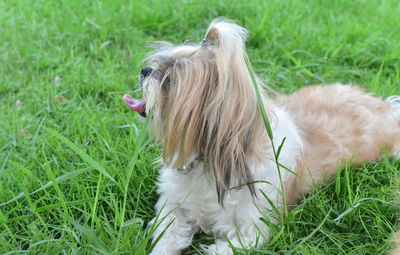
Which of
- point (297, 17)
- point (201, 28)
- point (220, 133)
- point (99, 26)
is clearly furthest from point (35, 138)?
point (297, 17)

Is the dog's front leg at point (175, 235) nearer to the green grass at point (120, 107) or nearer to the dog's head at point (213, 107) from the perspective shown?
the green grass at point (120, 107)

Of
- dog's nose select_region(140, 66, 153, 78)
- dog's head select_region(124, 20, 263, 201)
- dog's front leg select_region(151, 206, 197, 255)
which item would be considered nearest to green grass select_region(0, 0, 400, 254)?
dog's front leg select_region(151, 206, 197, 255)

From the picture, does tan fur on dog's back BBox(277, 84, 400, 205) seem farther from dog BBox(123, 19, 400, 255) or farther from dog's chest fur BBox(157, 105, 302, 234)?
dog's chest fur BBox(157, 105, 302, 234)

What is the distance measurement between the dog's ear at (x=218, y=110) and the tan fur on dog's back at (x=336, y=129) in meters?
0.64

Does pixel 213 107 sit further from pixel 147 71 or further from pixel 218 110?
pixel 147 71

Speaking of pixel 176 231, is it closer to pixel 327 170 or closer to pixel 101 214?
pixel 101 214

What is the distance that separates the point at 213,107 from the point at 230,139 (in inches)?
7.1

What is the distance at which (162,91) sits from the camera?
2.16 meters

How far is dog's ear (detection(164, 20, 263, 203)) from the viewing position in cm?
204

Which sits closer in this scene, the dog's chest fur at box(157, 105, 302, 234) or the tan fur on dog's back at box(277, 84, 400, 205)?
the dog's chest fur at box(157, 105, 302, 234)

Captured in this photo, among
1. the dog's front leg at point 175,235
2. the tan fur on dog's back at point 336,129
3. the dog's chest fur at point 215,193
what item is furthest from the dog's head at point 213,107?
the tan fur on dog's back at point 336,129

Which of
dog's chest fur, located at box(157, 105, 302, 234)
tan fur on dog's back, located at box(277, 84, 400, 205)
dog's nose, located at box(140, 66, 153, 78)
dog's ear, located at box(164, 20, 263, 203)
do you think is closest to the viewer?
dog's ear, located at box(164, 20, 263, 203)

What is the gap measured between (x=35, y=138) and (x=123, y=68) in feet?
4.53

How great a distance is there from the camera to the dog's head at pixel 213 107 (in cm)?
205
